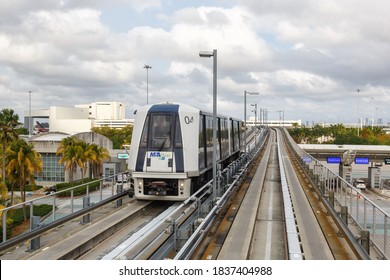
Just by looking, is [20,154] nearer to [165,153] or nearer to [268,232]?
[165,153]

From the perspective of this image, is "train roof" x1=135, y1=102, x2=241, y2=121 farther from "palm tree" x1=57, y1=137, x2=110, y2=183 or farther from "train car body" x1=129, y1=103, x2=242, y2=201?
"palm tree" x1=57, y1=137, x2=110, y2=183

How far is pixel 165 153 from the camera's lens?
55.2ft

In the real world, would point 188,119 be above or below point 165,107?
below

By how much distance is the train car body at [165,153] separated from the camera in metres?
16.8

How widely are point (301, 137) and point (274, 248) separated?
12876 centimetres

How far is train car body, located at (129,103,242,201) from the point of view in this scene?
1677cm

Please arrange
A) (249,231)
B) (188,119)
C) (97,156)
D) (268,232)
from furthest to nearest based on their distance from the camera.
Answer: (97,156), (188,119), (268,232), (249,231)

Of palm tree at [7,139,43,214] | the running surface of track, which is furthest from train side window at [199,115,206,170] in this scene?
palm tree at [7,139,43,214]

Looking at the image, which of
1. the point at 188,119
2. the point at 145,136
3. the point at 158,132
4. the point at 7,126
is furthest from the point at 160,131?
the point at 7,126

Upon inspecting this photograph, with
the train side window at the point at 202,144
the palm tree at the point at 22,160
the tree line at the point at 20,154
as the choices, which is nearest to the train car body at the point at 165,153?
the train side window at the point at 202,144

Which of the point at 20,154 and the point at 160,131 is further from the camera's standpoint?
the point at 20,154
